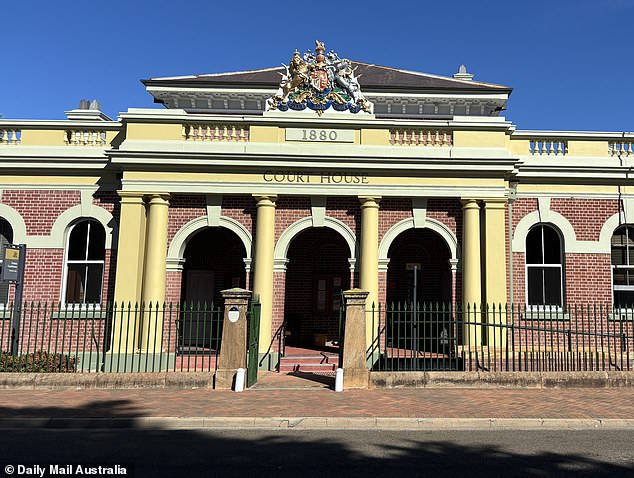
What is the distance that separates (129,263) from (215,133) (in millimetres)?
3817

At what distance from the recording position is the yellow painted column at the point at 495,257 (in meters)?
12.5

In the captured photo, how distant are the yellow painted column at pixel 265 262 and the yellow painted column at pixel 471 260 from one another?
183 inches

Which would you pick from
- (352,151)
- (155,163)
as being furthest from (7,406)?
(352,151)

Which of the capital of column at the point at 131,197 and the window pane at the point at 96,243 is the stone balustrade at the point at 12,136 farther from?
the capital of column at the point at 131,197

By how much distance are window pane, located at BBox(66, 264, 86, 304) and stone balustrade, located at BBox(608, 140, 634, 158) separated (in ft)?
46.5

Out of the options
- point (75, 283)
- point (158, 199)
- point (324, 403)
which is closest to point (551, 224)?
point (324, 403)

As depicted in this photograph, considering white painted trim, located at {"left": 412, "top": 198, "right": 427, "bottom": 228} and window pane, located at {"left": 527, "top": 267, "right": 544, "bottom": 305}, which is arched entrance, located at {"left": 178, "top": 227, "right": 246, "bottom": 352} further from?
window pane, located at {"left": 527, "top": 267, "right": 544, "bottom": 305}

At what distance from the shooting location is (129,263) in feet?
41.0

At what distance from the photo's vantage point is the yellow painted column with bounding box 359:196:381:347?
12.6 metres

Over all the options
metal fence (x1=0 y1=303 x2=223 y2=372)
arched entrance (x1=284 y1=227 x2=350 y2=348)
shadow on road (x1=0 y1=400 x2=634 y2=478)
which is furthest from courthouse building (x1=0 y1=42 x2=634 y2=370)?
shadow on road (x1=0 y1=400 x2=634 y2=478)

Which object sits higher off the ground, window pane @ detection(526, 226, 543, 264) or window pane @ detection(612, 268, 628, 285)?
window pane @ detection(526, 226, 543, 264)

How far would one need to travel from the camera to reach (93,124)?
13641 millimetres

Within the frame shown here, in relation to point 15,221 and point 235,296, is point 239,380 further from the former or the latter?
point 15,221

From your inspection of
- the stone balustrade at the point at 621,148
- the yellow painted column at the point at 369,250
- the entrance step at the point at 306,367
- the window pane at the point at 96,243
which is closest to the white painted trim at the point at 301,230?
the yellow painted column at the point at 369,250
